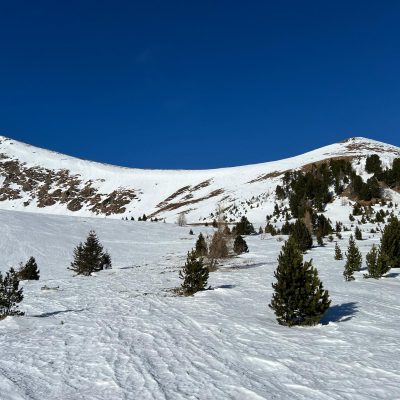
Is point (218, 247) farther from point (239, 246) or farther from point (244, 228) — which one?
point (244, 228)

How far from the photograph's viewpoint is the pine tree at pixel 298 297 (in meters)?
11.5

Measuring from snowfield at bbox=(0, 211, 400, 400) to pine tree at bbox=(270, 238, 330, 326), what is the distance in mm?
362

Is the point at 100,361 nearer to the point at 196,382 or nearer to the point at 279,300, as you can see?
the point at 196,382

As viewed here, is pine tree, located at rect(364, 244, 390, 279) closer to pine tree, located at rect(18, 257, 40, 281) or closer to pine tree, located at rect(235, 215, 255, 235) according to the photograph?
pine tree, located at rect(18, 257, 40, 281)

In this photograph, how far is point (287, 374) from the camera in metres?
7.79

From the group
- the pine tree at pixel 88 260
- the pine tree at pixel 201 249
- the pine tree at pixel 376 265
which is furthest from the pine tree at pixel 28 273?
the pine tree at pixel 376 265

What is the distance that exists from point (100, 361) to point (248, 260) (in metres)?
20.5

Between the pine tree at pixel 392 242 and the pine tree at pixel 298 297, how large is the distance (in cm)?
1330

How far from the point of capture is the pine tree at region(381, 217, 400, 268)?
22.9 metres

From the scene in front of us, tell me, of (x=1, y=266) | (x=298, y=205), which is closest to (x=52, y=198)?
(x=298, y=205)

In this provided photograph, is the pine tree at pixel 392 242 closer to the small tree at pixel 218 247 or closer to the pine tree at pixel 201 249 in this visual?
the small tree at pixel 218 247

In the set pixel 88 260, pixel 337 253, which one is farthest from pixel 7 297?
pixel 337 253

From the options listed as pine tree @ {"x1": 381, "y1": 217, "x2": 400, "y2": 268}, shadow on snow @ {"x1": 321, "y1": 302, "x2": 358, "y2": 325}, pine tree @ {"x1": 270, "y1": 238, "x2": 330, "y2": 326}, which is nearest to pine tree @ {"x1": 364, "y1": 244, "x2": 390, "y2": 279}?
pine tree @ {"x1": 381, "y1": 217, "x2": 400, "y2": 268}

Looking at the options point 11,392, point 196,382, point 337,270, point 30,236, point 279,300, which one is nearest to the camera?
point 11,392
